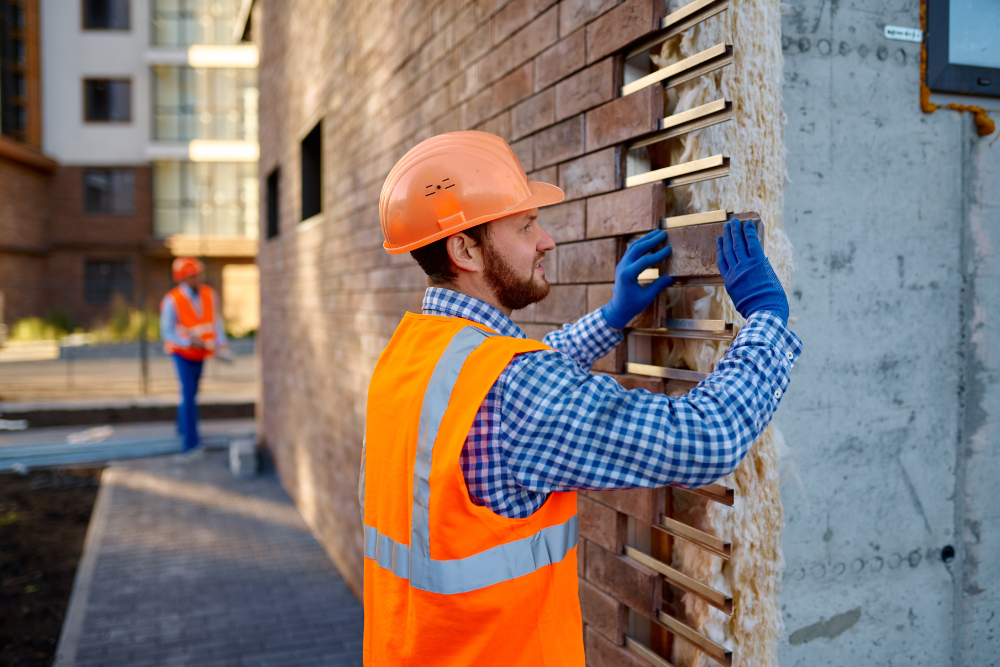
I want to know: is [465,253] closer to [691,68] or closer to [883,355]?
[691,68]

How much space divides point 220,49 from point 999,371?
31.2 meters

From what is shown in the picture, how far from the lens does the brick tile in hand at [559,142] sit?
91.4 inches

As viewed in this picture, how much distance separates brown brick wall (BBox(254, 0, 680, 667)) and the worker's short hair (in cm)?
52

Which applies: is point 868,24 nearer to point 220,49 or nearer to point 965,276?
point 965,276

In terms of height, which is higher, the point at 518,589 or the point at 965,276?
the point at 965,276

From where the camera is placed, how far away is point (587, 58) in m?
2.23

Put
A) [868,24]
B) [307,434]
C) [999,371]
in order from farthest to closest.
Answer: [307,434], [999,371], [868,24]

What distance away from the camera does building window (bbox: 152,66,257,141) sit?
93.8 feet

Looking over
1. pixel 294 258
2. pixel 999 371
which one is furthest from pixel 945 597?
pixel 294 258

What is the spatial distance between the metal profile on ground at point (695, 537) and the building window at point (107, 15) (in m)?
32.7

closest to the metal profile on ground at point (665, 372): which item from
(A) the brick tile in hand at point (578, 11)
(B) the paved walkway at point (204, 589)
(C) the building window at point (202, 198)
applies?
(A) the brick tile in hand at point (578, 11)

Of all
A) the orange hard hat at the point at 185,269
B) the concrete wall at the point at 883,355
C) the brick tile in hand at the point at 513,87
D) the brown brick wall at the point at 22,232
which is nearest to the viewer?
the concrete wall at the point at 883,355

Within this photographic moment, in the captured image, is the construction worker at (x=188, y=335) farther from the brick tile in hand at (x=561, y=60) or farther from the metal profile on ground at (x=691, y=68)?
the metal profile on ground at (x=691, y=68)

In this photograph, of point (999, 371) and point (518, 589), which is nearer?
point (518, 589)
